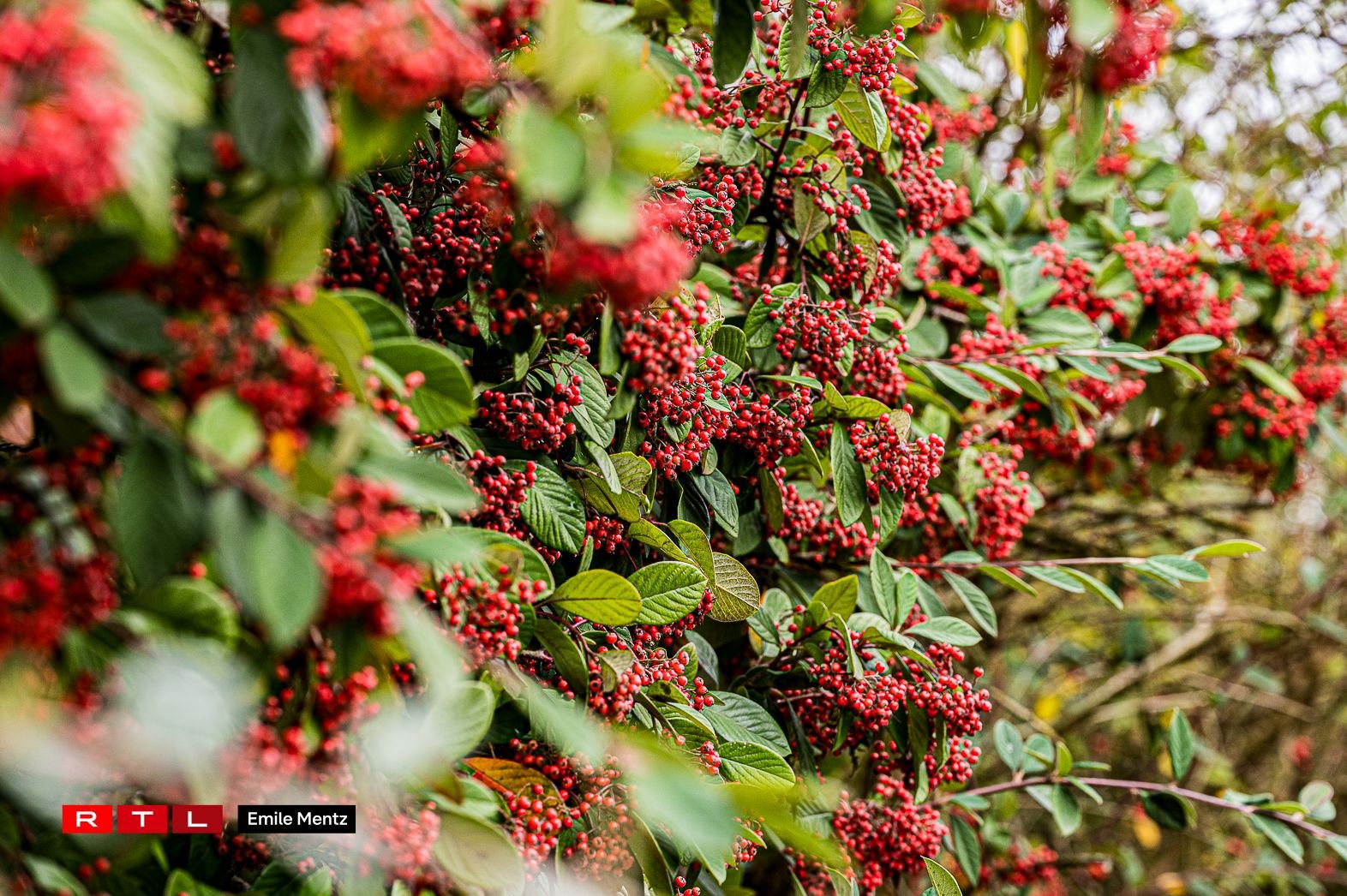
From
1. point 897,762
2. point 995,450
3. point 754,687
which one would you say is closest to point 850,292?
point 995,450

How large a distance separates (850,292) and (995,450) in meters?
0.52

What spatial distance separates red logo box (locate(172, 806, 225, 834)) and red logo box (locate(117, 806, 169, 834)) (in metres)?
0.02

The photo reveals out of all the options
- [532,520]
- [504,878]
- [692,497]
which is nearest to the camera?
[504,878]

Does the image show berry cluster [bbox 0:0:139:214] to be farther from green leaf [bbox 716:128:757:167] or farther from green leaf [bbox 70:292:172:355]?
green leaf [bbox 716:128:757:167]

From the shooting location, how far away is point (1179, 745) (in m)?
2.23

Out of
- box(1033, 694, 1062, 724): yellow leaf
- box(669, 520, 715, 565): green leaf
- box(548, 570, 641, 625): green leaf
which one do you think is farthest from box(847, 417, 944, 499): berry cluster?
box(1033, 694, 1062, 724): yellow leaf

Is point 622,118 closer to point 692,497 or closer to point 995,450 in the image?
point 692,497

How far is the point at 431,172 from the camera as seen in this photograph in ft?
4.28

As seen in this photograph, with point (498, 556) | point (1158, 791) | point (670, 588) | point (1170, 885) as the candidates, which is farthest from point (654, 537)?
point (1170, 885)

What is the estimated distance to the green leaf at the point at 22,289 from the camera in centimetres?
65

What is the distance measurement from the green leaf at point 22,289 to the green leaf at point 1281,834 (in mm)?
2420

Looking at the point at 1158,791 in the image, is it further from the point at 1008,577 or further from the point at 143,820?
the point at 143,820

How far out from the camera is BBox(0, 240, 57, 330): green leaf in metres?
0.65

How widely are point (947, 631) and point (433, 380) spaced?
1.13 metres
